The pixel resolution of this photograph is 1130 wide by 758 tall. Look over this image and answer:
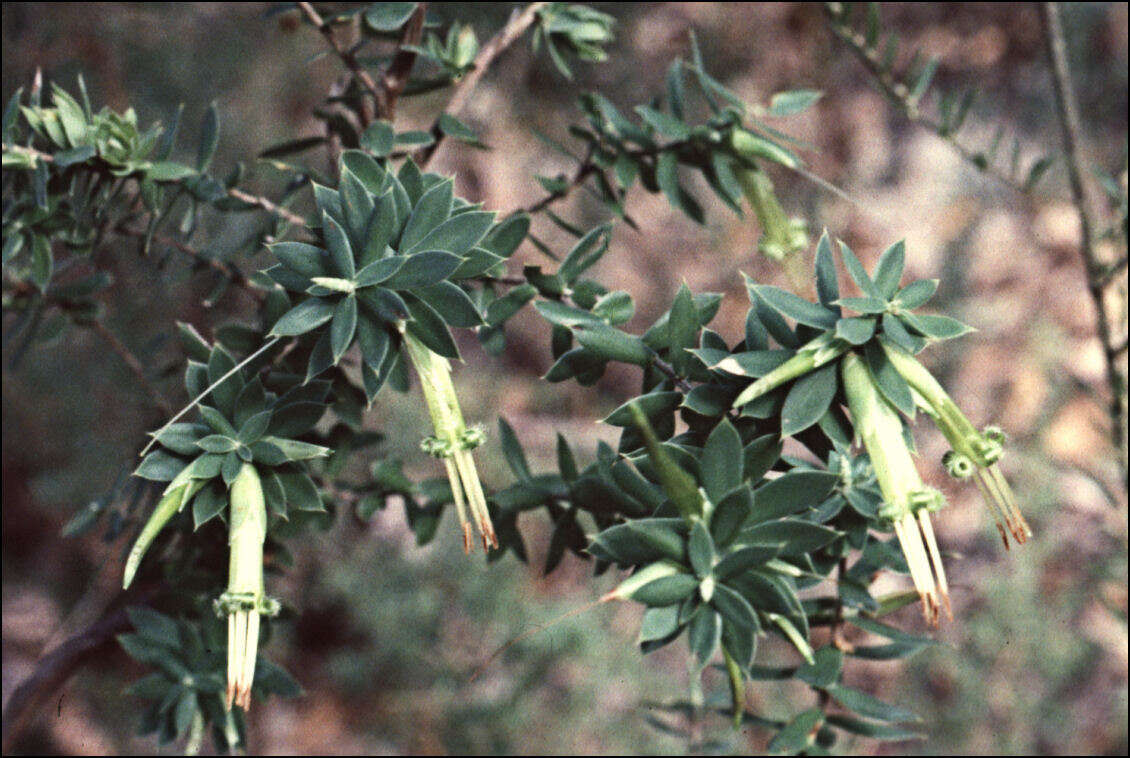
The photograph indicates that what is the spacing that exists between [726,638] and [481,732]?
3.36 ft

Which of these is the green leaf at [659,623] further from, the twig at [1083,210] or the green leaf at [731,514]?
the twig at [1083,210]

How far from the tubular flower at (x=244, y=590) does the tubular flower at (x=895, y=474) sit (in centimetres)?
25

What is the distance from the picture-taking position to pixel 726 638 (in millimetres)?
366

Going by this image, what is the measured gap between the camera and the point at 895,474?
348mm

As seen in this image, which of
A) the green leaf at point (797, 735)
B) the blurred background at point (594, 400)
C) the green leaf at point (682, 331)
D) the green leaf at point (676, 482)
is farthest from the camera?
the blurred background at point (594, 400)

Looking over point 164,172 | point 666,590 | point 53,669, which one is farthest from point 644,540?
point 53,669

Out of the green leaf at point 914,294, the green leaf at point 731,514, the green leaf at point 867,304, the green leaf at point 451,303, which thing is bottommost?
the green leaf at point 731,514

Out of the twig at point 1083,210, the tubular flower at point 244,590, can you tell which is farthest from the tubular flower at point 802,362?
the twig at point 1083,210

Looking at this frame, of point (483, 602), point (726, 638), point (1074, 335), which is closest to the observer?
point (726, 638)

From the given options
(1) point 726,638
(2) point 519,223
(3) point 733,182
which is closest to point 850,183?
(3) point 733,182

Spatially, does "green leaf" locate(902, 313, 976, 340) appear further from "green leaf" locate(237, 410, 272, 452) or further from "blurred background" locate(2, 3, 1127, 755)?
"blurred background" locate(2, 3, 1127, 755)

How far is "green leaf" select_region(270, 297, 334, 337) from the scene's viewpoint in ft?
1.17

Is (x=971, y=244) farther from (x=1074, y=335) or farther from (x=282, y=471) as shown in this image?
(x=282, y=471)

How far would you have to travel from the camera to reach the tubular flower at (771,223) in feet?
1.96
